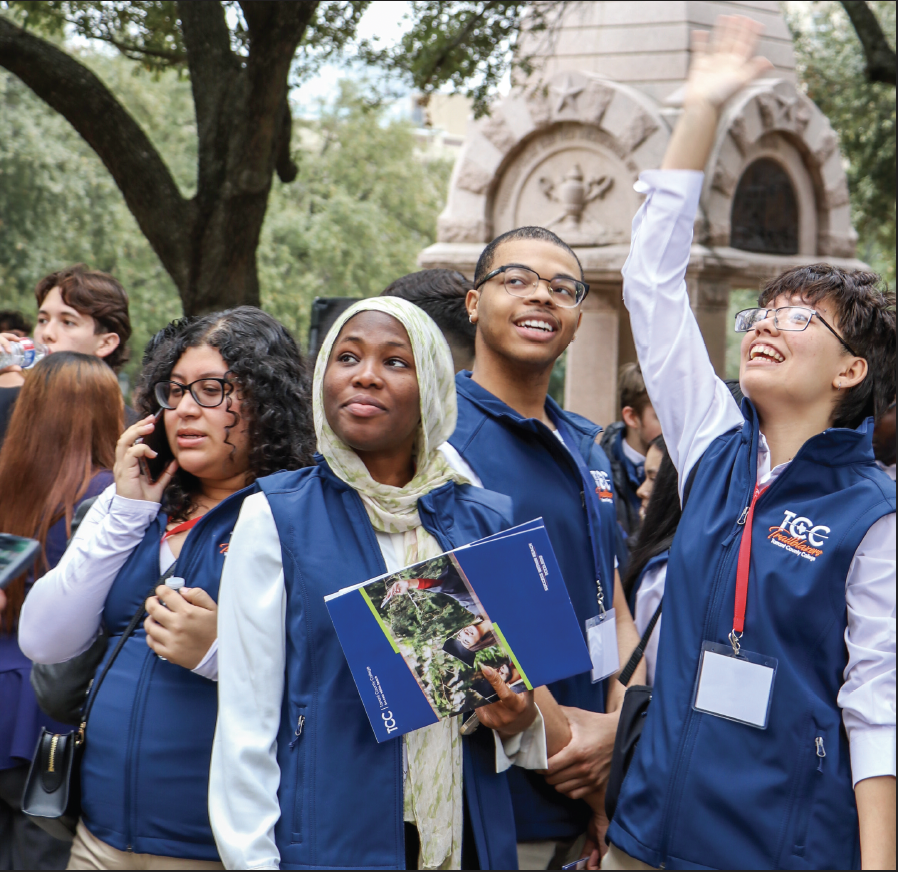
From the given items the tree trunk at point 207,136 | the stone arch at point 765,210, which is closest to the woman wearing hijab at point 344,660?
the tree trunk at point 207,136

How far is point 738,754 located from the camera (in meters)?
2.28

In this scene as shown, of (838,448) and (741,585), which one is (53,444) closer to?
(741,585)

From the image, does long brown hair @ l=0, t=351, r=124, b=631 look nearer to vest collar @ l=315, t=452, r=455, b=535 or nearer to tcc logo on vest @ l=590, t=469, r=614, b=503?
vest collar @ l=315, t=452, r=455, b=535

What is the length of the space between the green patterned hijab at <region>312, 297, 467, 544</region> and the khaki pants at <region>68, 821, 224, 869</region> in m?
0.88

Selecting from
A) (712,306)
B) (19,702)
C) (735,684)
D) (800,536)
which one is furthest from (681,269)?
(712,306)

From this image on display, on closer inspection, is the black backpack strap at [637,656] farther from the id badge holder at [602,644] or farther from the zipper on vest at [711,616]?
the zipper on vest at [711,616]

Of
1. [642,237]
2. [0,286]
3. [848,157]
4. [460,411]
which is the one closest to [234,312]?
[460,411]

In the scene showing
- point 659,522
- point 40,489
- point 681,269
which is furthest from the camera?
point 40,489

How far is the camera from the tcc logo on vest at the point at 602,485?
320cm

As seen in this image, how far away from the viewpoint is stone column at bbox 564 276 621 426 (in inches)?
400

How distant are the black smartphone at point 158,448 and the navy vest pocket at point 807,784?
5.60ft

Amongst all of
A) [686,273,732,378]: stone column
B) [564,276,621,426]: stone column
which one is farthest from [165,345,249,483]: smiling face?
[564,276,621,426]: stone column

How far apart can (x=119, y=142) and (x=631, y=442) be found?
4124 millimetres

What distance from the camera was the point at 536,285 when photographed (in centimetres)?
303
